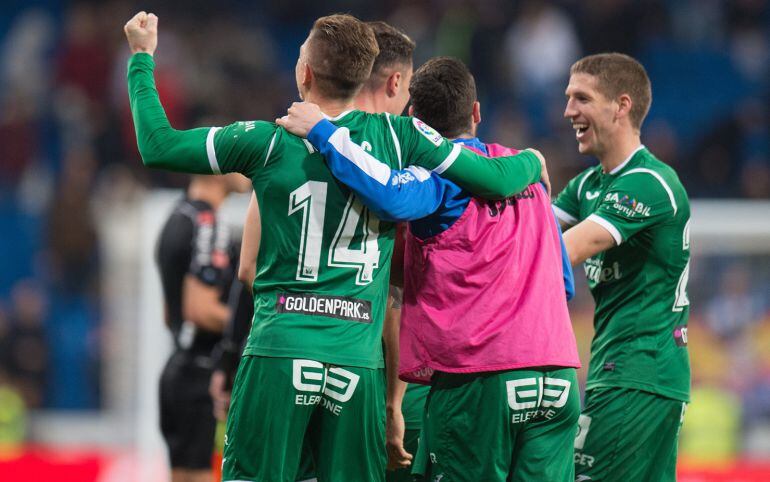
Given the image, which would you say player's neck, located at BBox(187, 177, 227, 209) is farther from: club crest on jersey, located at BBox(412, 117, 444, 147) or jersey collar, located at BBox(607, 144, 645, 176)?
club crest on jersey, located at BBox(412, 117, 444, 147)

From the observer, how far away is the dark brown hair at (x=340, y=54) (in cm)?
426

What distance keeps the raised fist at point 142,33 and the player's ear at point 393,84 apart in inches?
37.7

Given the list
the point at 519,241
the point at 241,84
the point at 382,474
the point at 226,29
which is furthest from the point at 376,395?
the point at 226,29

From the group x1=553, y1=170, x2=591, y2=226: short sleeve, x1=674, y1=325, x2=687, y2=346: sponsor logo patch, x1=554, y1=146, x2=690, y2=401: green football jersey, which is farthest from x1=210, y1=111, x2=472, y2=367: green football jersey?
x1=674, y1=325, x2=687, y2=346: sponsor logo patch

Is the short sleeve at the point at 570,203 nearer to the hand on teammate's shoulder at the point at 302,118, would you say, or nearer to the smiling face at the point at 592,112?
the smiling face at the point at 592,112

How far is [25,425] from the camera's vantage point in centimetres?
1168

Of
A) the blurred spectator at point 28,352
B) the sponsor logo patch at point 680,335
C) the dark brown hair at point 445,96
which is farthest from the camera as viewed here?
the blurred spectator at point 28,352

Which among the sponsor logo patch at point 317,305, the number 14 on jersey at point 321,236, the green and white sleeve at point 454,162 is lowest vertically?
the sponsor logo patch at point 317,305

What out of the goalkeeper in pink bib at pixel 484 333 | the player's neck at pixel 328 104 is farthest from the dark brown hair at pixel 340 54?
the goalkeeper in pink bib at pixel 484 333

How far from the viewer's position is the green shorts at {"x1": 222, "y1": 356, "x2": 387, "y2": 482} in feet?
13.8

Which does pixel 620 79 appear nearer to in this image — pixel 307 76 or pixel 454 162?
pixel 454 162

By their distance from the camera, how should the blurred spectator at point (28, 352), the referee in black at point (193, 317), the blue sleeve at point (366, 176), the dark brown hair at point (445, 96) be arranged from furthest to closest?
the blurred spectator at point (28, 352), the referee in black at point (193, 317), the dark brown hair at point (445, 96), the blue sleeve at point (366, 176)

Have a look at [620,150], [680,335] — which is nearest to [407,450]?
[680,335]

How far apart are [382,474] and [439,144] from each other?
121cm
